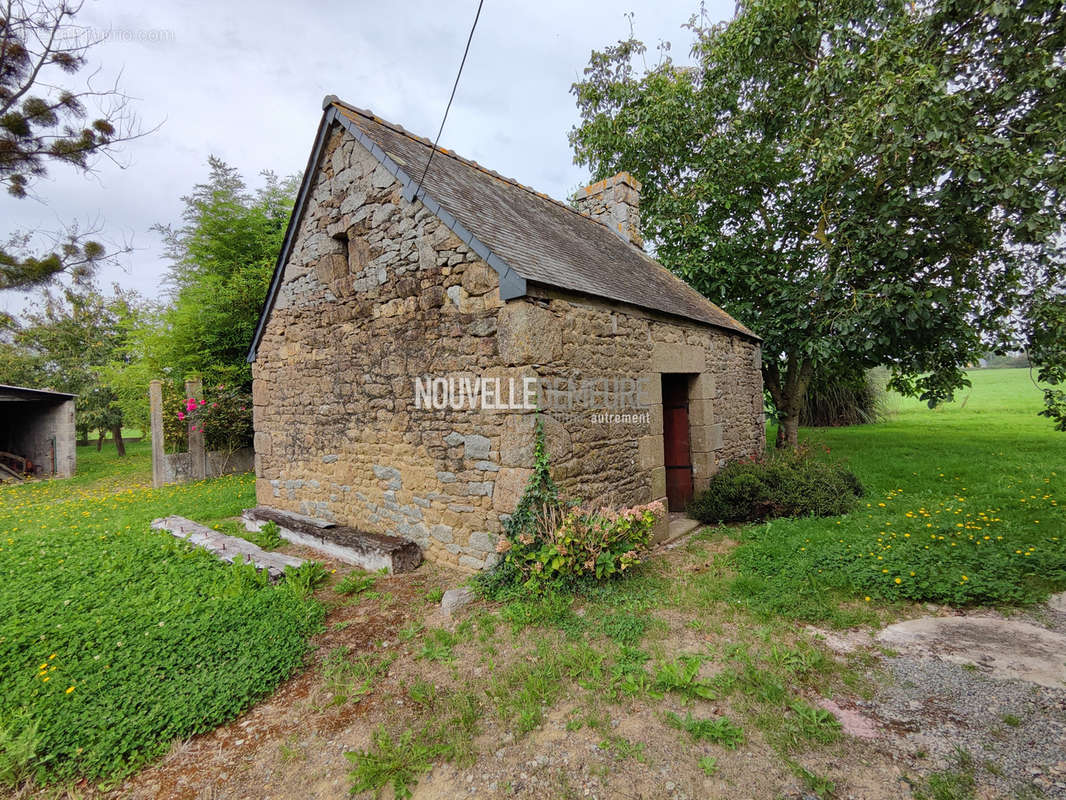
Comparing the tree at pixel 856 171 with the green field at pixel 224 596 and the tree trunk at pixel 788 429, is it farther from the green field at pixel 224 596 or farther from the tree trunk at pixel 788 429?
the green field at pixel 224 596

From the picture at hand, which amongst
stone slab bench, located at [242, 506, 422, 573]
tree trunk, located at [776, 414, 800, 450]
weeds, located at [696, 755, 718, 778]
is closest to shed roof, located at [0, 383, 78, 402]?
stone slab bench, located at [242, 506, 422, 573]

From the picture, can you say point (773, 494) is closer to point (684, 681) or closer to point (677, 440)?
point (677, 440)

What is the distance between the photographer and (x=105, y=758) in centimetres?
242

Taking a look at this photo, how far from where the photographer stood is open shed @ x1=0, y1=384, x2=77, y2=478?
13195 millimetres

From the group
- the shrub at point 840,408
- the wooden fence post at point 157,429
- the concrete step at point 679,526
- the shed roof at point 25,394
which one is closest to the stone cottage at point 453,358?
the concrete step at point 679,526

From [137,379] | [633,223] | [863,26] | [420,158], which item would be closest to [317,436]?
[420,158]

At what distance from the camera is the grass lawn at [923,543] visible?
3807mm

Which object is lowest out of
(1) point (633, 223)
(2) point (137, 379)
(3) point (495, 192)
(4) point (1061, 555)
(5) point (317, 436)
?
(4) point (1061, 555)

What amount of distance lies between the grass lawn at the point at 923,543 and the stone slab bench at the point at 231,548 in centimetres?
466

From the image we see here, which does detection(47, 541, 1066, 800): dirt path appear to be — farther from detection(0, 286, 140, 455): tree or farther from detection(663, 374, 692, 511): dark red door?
detection(0, 286, 140, 455): tree

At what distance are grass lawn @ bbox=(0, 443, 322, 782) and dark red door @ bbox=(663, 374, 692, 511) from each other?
18.0 ft

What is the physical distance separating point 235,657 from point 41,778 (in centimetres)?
104

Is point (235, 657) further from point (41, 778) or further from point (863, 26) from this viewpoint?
point (863, 26)

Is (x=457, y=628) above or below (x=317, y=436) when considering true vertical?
below
